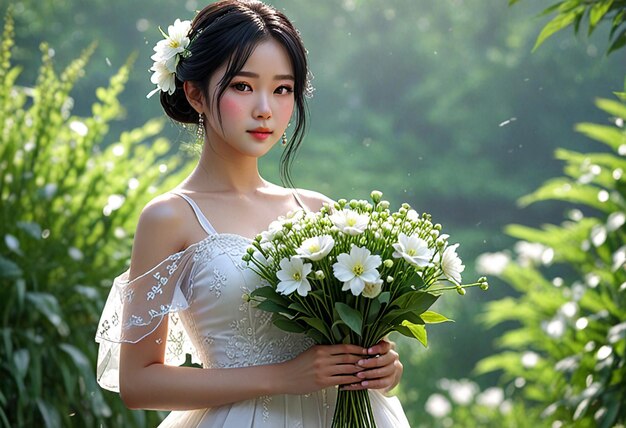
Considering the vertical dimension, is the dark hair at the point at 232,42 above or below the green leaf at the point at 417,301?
above

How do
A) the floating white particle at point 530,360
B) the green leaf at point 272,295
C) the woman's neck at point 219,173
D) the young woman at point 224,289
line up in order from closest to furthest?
the green leaf at point 272,295 < the young woman at point 224,289 < the woman's neck at point 219,173 < the floating white particle at point 530,360

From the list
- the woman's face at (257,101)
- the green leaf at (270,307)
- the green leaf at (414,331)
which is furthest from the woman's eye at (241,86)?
the green leaf at (414,331)

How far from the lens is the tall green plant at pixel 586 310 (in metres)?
3.74

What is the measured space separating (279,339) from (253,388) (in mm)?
138

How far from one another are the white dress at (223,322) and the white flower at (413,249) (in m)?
0.35

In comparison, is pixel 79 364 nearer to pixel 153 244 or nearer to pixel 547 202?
pixel 153 244

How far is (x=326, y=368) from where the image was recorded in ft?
6.10

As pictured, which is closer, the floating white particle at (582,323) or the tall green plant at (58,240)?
the tall green plant at (58,240)

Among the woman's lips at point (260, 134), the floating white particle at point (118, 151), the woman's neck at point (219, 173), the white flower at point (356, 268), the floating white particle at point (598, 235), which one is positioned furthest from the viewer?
the floating white particle at point (118, 151)

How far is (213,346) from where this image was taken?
2.02 metres

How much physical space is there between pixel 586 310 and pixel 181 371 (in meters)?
2.86

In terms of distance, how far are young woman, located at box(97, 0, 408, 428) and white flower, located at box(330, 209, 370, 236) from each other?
240 mm

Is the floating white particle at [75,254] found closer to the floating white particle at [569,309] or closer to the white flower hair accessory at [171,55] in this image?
the white flower hair accessory at [171,55]

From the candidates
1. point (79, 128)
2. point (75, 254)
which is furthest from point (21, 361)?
point (79, 128)
